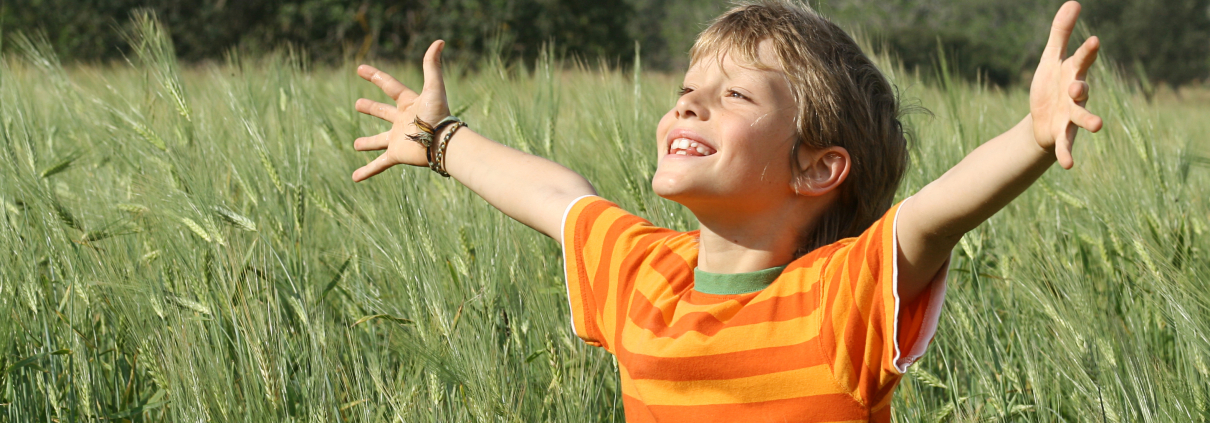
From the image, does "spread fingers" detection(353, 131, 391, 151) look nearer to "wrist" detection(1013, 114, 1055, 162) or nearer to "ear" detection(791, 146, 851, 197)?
"ear" detection(791, 146, 851, 197)

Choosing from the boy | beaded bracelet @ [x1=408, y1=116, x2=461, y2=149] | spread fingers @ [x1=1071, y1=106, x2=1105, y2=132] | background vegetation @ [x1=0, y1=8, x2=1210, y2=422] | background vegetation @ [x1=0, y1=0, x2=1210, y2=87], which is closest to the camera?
spread fingers @ [x1=1071, y1=106, x2=1105, y2=132]

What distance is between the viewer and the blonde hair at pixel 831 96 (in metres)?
1.11

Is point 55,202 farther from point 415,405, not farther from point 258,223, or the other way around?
point 415,405

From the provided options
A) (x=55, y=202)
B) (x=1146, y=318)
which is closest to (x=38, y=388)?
(x=55, y=202)

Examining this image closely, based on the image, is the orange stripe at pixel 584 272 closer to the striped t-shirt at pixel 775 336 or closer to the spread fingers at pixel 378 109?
the striped t-shirt at pixel 775 336

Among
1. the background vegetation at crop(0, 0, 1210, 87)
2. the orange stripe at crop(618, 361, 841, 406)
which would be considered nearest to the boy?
the orange stripe at crop(618, 361, 841, 406)

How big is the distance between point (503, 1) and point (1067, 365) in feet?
29.0

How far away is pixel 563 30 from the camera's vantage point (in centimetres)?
987

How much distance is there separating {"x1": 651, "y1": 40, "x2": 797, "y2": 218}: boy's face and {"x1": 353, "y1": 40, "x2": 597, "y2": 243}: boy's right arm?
0.79ft

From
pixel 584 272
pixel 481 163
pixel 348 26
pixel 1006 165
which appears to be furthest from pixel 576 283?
pixel 348 26

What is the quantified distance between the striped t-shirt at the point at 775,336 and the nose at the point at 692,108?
21 cm

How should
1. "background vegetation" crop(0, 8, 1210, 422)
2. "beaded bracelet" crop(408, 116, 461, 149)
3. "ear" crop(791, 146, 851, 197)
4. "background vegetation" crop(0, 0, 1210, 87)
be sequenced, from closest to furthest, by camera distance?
1. "ear" crop(791, 146, 851, 197)
2. "background vegetation" crop(0, 8, 1210, 422)
3. "beaded bracelet" crop(408, 116, 461, 149)
4. "background vegetation" crop(0, 0, 1210, 87)

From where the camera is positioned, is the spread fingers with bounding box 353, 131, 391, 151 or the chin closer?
the chin

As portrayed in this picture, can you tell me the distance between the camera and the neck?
110cm
